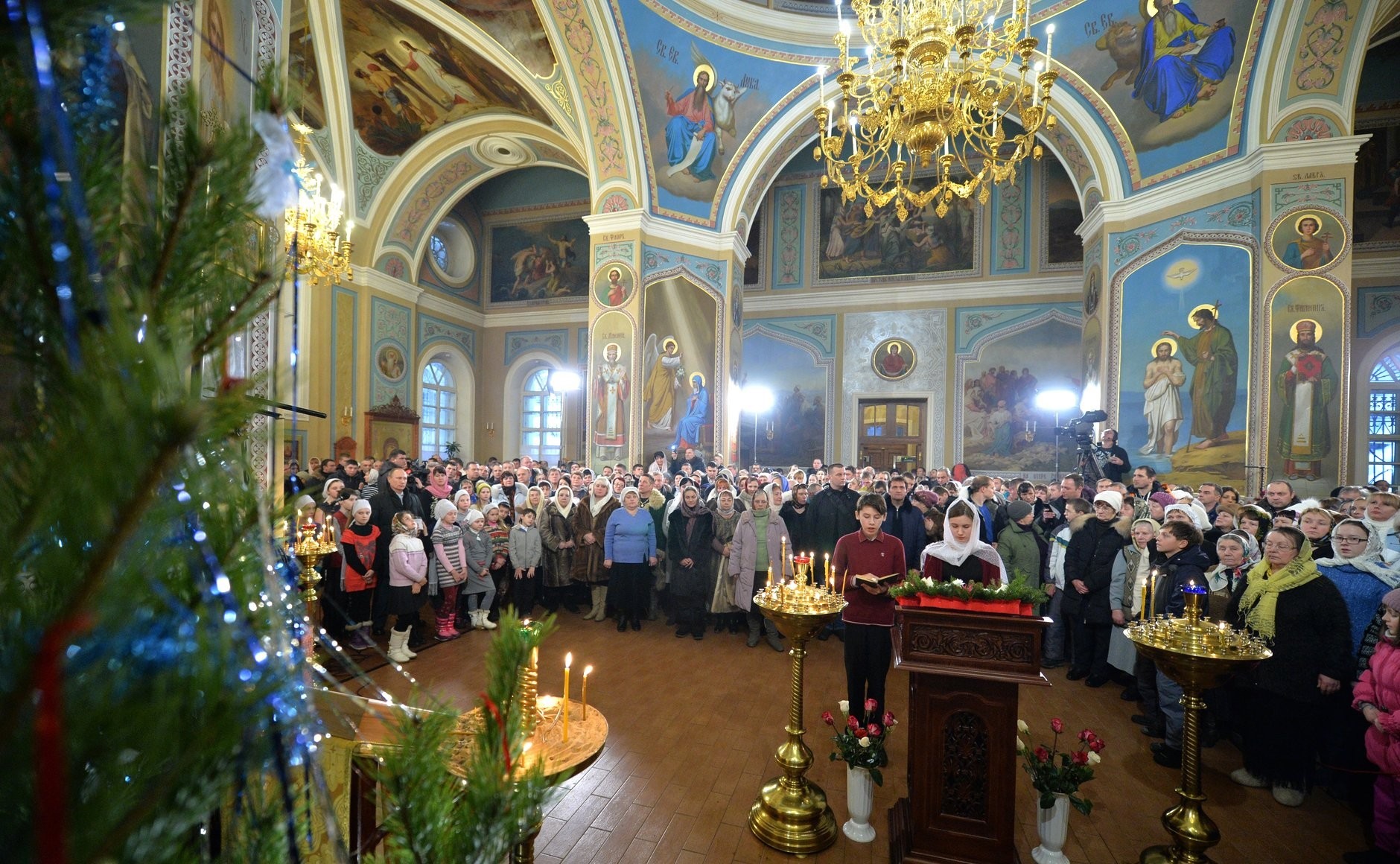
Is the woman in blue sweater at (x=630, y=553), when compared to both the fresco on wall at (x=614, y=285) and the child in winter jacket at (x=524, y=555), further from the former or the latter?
the fresco on wall at (x=614, y=285)

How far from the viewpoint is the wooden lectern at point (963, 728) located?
3.14 metres

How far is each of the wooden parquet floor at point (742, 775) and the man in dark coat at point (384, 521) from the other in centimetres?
68

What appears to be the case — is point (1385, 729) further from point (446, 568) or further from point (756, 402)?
point (756, 402)

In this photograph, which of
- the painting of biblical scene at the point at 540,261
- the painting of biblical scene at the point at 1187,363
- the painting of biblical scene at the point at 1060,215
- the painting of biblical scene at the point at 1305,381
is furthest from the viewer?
the painting of biblical scene at the point at 540,261

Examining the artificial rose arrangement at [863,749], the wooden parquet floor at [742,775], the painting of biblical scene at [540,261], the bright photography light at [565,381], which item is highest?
the painting of biblical scene at [540,261]

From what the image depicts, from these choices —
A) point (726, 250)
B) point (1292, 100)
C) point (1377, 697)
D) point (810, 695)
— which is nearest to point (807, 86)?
point (726, 250)

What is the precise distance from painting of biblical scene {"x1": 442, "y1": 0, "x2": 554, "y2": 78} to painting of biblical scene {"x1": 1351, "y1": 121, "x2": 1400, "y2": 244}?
56.5 feet

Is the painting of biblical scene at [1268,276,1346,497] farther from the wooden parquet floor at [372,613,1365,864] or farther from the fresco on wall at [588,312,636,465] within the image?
the fresco on wall at [588,312,636,465]

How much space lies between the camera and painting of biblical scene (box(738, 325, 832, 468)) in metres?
18.9

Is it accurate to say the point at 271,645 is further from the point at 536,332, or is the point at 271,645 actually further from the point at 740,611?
the point at 536,332

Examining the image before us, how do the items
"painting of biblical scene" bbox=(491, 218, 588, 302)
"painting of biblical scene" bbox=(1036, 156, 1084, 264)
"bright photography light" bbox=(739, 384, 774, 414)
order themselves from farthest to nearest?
1. "painting of biblical scene" bbox=(491, 218, 588, 302)
2. "bright photography light" bbox=(739, 384, 774, 414)
3. "painting of biblical scene" bbox=(1036, 156, 1084, 264)

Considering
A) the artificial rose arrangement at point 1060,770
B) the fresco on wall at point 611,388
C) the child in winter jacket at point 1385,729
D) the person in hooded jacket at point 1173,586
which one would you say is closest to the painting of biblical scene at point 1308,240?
the person in hooded jacket at point 1173,586

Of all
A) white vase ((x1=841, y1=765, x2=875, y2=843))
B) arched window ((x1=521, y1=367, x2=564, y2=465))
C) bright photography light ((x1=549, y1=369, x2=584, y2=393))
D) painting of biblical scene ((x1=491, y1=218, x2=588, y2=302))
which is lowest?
white vase ((x1=841, y1=765, x2=875, y2=843))

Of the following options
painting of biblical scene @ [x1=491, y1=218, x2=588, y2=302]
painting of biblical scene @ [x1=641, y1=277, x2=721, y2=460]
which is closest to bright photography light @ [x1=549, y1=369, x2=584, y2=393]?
painting of biblical scene @ [x1=491, y1=218, x2=588, y2=302]
